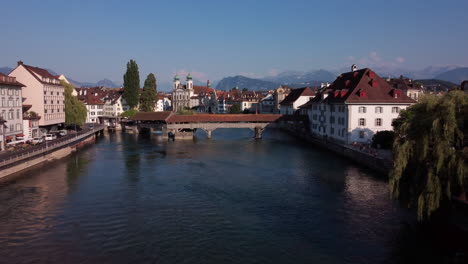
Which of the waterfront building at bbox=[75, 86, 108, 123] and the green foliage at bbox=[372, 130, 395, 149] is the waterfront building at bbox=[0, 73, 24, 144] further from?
the waterfront building at bbox=[75, 86, 108, 123]

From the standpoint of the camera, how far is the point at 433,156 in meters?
19.9

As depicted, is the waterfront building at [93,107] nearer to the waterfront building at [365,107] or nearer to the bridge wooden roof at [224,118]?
the bridge wooden roof at [224,118]

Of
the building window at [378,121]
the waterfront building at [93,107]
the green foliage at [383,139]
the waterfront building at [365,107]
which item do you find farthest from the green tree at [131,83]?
the green foliage at [383,139]

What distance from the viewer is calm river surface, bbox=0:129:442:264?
19.6 metres

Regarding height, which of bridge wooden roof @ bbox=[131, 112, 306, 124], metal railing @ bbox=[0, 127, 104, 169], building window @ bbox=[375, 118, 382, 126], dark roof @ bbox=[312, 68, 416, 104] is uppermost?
dark roof @ bbox=[312, 68, 416, 104]

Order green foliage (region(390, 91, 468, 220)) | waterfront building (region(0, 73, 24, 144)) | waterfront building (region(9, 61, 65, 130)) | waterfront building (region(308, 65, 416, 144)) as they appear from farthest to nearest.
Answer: waterfront building (region(9, 61, 65, 130)), waterfront building (region(308, 65, 416, 144)), waterfront building (region(0, 73, 24, 144)), green foliage (region(390, 91, 468, 220))

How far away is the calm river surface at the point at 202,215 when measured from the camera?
1964cm

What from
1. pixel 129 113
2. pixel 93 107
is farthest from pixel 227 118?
pixel 93 107

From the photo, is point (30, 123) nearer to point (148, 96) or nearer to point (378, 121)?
point (148, 96)

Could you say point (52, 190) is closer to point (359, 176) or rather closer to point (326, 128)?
point (359, 176)

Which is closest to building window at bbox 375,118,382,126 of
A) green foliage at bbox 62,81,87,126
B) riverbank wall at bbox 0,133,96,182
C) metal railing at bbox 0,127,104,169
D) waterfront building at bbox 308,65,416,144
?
waterfront building at bbox 308,65,416,144

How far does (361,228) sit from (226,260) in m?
8.86

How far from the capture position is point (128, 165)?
44.4 meters

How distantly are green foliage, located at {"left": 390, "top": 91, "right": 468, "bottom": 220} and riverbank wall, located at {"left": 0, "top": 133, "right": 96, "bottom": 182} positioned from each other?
3283 cm
